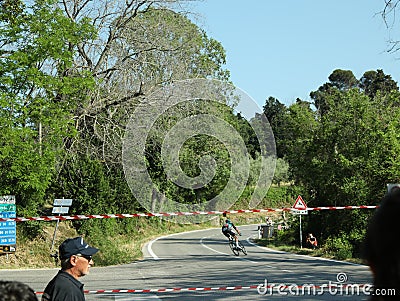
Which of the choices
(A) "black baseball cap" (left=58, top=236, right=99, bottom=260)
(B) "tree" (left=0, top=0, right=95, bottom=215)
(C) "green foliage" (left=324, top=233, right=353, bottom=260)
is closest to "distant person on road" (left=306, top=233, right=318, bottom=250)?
(C) "green foliage" (left=324, top=233, right=353, bottom=260)

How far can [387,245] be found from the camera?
177cm

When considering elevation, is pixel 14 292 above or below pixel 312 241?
above

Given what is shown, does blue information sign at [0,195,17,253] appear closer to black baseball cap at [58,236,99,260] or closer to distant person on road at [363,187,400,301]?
black baseball cap at [58,236,99,260]

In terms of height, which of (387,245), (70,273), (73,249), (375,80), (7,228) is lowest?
(7,228)

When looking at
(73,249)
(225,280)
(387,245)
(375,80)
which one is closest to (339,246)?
(225,280)

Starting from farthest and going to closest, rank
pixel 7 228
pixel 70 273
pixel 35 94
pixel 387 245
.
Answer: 1. pixel 35 94
2. pixel 7 228
3. pixel 70 273
4. pixel 387 245

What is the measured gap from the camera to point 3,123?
22.5 metres

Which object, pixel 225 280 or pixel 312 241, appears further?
pixel 312 241

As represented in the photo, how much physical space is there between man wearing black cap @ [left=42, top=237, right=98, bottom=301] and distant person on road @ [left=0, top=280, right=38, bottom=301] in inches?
107

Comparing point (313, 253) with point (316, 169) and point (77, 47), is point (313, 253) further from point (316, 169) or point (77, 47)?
point (77, 47)

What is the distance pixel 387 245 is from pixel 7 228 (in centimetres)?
2099

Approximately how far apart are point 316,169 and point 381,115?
176 inches

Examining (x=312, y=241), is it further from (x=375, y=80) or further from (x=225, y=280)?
(x=375, y=80)

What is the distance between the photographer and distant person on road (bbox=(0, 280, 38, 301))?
227 centimetres
